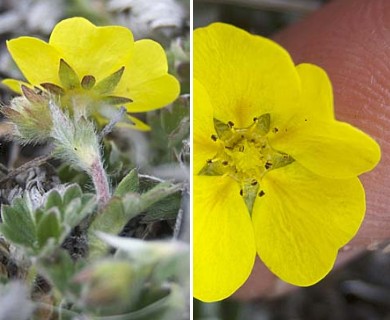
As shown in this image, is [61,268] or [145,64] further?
[145,64]

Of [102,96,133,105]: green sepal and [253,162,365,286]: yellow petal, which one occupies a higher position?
[102,96,133,105]: green sepal

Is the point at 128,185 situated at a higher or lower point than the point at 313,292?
higher

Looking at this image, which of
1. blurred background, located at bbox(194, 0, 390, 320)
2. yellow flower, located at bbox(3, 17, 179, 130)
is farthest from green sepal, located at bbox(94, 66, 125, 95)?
blurred background, located at bbox(194, 0, 390, 320)

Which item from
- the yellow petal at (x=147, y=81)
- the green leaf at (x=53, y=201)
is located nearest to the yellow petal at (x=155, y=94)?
the yellow petal at (x=147, y=81)

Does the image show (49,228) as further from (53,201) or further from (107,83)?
(107,83)

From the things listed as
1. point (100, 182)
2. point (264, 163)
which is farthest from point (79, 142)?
point (264, 163)

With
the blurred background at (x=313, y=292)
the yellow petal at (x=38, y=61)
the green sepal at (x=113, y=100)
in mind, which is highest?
the yellow petal at (x=38, y=61)

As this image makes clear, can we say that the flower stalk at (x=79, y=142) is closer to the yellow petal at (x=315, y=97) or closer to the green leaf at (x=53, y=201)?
the green leaf at (x=53, y=201)

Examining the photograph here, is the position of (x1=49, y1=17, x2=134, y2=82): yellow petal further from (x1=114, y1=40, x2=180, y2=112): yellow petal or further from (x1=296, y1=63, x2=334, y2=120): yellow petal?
(x1=296, y1=63, x2=334, y2=120): yellow petal

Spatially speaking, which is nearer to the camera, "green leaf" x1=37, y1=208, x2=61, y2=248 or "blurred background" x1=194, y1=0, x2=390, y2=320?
"green leaf" x1=37, y1=208, x2=61, y2=248
